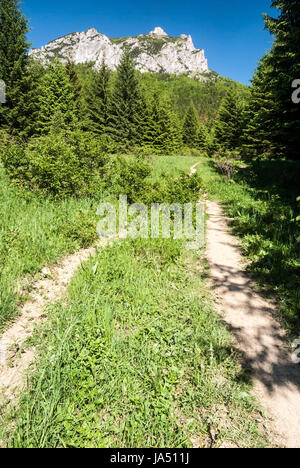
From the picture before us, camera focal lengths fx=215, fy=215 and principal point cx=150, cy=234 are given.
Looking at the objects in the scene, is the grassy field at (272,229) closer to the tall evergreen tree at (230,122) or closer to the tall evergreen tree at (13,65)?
the tall evergreen tree at (13,65)

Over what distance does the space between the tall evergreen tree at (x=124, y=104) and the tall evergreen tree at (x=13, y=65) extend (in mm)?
12126

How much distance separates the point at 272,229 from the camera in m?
5.68

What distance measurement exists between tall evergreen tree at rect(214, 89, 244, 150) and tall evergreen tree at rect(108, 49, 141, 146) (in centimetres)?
1332

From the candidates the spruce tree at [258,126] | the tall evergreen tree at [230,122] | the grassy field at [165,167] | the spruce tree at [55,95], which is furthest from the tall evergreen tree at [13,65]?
the tall evergreen tree at [230,122]

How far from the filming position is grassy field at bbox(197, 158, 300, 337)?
3.64 m

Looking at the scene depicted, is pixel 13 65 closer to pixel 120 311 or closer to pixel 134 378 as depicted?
pixel 120 311

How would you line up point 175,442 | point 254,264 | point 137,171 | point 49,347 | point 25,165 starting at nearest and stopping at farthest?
point 175,442 → point 49,347 → point 254,264 → point 25,165 → point 137,171

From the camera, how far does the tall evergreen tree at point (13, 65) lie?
18734mm

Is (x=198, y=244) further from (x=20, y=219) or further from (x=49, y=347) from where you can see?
(x=20, y=219)

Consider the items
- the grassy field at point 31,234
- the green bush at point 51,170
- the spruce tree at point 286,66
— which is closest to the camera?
the grassy field at point 31,234

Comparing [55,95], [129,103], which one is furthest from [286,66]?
[129,103]

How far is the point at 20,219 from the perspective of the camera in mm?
5223
